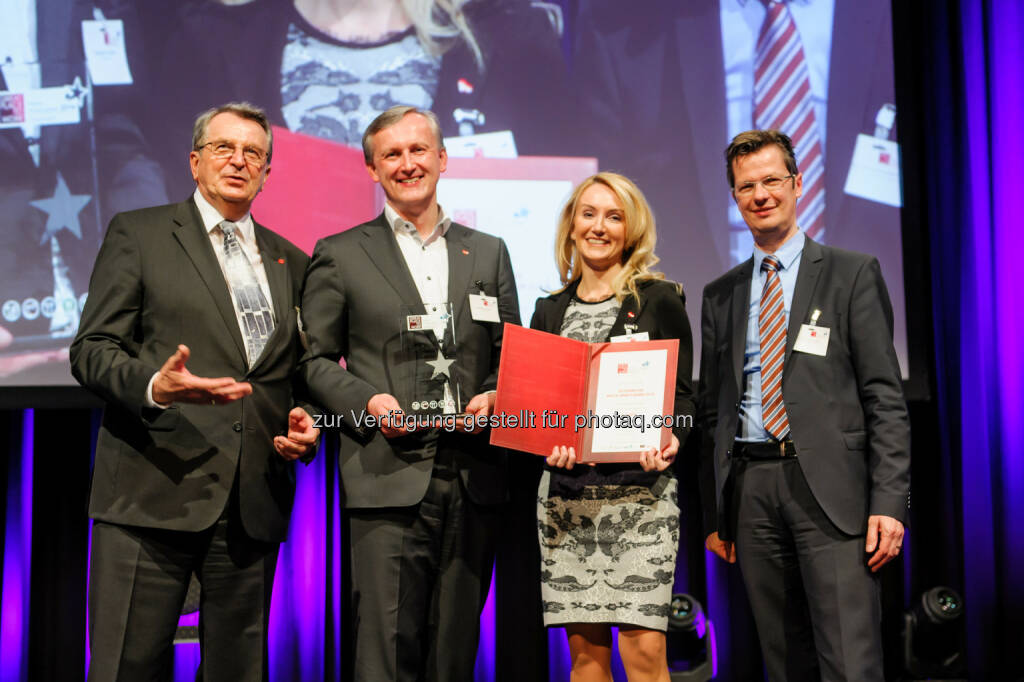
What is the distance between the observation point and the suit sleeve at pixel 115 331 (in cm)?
204

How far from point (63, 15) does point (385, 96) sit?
1447mm

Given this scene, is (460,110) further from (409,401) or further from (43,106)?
(409,401)

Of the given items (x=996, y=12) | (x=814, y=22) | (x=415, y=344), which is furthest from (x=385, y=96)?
(x=996, y=12)

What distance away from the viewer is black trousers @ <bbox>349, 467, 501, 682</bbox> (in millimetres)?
2186

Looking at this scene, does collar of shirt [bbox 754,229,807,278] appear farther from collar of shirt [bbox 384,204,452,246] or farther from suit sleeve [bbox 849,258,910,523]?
collar of shirt [bbox 384,204,452,246]

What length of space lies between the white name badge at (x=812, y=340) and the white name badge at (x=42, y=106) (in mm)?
3169

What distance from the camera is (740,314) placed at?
8.75 feet

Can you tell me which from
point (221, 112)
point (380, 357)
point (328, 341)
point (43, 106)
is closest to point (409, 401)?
point (380, 357)

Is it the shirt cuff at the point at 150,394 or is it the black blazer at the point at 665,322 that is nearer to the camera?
the shirt cuff at the point at 150,394

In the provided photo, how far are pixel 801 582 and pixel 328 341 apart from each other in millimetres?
1593

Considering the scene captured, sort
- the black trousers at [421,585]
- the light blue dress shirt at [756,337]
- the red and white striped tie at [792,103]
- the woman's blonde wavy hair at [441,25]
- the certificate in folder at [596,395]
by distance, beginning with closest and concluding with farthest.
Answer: the black trousers at [421,585] < the certificate in folder at [596,395] < the light blue dress shirt at [756,337] < the woman's blonde wavy hair at [441,25] < the red and white striped tie at [792,103]

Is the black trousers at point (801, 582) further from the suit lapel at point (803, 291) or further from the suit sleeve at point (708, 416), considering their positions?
A: the suit lapel at point (803, 291)

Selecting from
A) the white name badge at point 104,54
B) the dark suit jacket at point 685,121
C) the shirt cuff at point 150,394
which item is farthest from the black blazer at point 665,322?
the white name badge at point 104,54

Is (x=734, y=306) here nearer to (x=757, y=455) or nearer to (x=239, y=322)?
(x=757, y=455)
